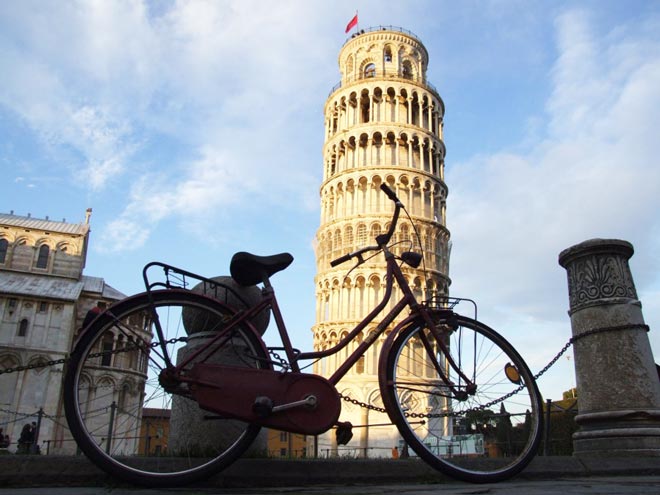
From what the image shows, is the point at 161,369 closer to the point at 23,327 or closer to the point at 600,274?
the point at 600,274

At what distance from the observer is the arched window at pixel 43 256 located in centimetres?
4669

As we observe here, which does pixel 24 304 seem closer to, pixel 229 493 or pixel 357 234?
pixel 357 234

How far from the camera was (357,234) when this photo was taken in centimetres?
4044

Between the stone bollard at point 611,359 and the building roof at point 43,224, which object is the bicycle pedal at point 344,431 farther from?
the building roof at point 43,224

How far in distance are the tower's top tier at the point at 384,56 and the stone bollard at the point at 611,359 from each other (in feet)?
137

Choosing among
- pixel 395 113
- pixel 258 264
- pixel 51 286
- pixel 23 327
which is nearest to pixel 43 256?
pixel 51 286

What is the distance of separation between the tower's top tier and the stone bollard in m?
41.8

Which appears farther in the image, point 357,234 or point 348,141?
point 348,141

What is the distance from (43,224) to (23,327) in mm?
12618

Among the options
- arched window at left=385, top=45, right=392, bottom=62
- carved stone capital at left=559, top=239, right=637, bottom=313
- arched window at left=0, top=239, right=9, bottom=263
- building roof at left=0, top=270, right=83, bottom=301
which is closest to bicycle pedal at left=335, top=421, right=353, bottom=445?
carved stone capital at left=559, top=239, right=637, bottom=313

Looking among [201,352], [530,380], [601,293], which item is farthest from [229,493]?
[601,293]

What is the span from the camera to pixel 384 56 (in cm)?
4678

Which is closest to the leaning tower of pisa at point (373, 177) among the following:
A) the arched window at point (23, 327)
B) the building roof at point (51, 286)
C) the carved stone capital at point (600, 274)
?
the building roof at point (51, 286)

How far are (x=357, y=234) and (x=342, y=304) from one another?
509cm
